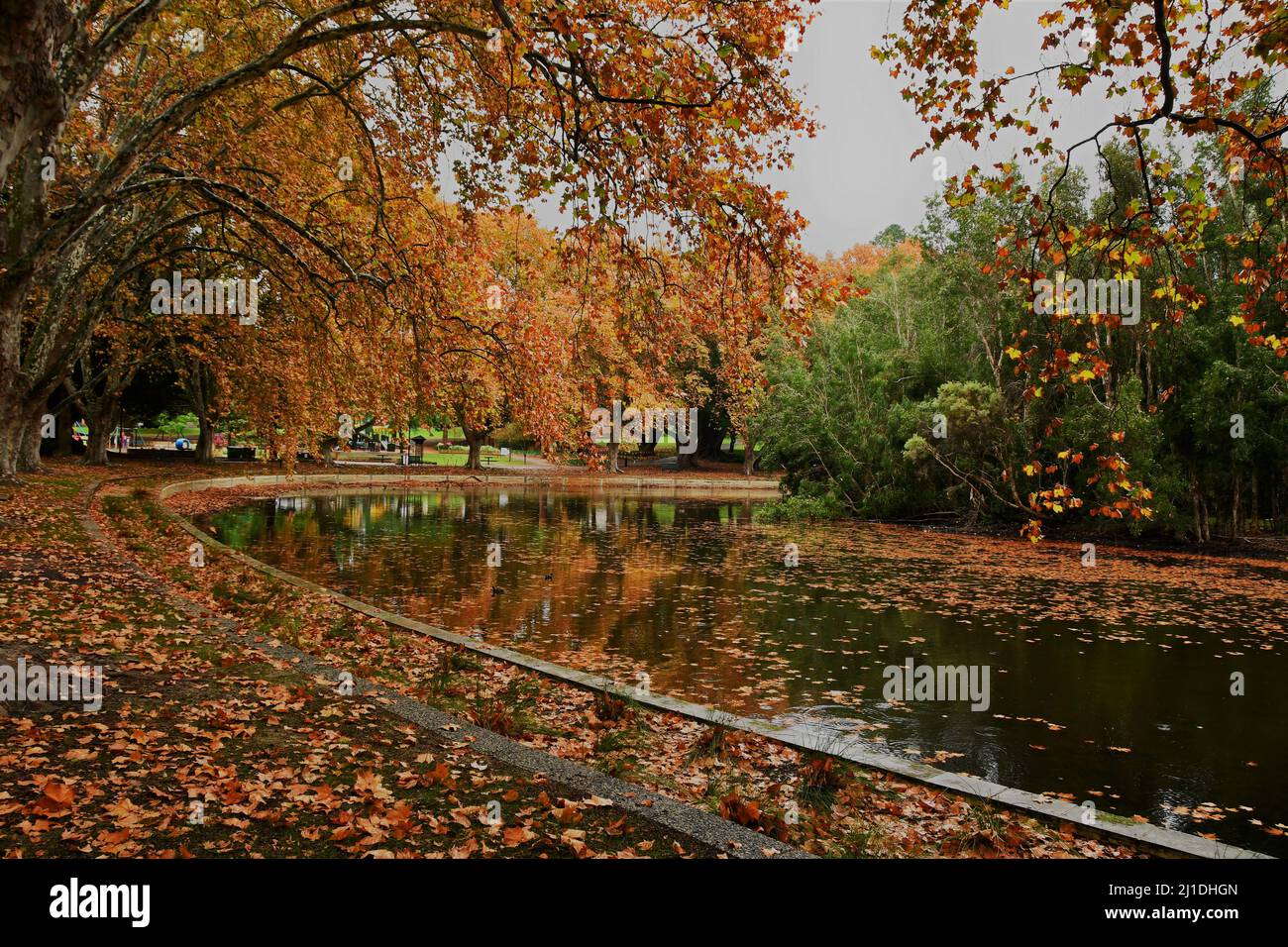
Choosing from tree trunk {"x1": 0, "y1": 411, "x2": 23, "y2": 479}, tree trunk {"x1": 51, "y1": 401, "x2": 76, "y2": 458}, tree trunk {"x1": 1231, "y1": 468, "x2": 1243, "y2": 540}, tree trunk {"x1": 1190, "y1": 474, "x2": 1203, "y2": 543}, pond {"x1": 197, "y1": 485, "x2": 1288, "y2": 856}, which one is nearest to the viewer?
pond {"x1": 197, "y1": 485, "x2": 1288, "y2": 856}

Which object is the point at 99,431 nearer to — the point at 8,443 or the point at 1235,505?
the point at 8,443

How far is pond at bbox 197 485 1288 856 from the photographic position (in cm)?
693

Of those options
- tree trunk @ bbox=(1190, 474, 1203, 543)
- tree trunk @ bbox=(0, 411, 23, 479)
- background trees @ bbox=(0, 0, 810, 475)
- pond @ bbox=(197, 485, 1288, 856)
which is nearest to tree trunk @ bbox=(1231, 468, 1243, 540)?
tree trunk @ bbox=(1190, 474, 1203, 543)

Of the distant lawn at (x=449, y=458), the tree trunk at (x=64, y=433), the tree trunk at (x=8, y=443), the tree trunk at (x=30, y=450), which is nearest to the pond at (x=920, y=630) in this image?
the tree trunk at (x=8, y=443)

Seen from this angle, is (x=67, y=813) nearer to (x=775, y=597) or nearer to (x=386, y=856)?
(x=386, y=856)

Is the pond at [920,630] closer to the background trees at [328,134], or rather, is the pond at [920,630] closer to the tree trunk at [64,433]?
the background trees at [328,134]

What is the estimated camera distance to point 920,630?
11781 mm

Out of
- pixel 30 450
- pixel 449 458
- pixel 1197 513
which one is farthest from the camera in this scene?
pixel 449 458

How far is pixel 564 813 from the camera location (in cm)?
434

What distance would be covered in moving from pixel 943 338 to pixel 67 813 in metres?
28.9

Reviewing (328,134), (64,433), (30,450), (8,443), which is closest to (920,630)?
(328,134)

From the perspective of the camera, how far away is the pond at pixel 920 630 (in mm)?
6926

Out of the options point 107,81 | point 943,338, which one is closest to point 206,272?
point 107,81

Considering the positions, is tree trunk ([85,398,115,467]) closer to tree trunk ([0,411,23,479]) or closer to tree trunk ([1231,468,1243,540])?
tree trunk ([0,411,23,479])
